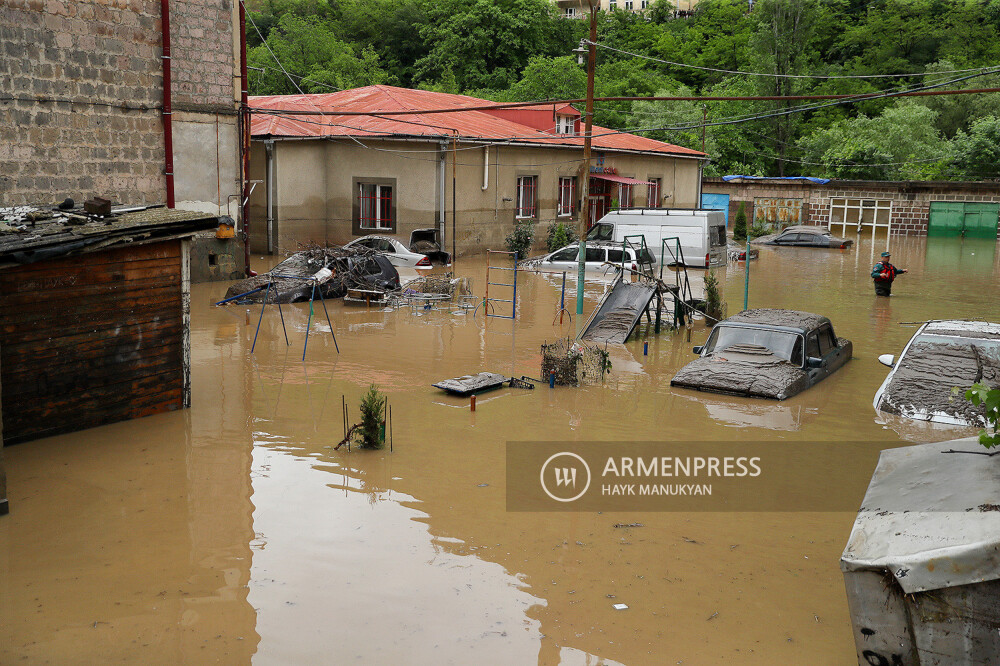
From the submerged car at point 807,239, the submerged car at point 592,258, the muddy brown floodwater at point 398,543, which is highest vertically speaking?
the submerged car at point 807,239

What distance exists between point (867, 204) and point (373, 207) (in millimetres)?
29936

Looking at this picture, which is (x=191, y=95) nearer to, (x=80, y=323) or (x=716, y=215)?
(x=80, y=323)

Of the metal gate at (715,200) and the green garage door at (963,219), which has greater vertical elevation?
the metal gate at (715,200)

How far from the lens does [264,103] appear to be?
1287 inches

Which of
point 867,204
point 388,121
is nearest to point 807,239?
point 867,204

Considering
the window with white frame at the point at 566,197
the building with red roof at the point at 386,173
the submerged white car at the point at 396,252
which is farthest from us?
the window with white frame at the point at 566,197

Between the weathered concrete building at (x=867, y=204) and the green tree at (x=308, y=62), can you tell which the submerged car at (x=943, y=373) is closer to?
the weathered concrete building at (x=867, y=204)

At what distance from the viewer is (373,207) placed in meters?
29.4

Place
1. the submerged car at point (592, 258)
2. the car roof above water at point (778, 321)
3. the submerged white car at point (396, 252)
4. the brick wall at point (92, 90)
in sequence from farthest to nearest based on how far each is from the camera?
1. the submerged white car at point (396, 252)
2. the submerged car at point (592, 258)
3. the brick wall at point (92, 90)
4. the car roof above water at point (778, 321)

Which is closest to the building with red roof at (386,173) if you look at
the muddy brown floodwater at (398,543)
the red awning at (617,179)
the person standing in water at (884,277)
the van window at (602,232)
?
the van window at (602,232)

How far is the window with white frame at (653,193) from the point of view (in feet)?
132

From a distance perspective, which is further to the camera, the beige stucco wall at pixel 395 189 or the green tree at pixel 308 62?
the green tree at pixel 308 62

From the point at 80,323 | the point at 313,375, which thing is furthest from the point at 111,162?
the point at 80,323

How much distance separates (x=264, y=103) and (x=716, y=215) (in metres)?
17.4
